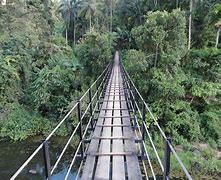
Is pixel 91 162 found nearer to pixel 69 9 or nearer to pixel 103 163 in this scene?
pixel 103 163

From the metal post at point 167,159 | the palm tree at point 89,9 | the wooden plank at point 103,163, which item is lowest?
the wooden plank at point 103,163

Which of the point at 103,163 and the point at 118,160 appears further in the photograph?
the point at 118,160

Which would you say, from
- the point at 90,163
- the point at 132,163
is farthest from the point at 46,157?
the point at 132,163

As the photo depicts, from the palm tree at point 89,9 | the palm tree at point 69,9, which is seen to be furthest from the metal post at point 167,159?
the palm tree at point 69,9

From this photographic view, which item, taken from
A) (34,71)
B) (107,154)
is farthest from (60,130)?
(107,154)

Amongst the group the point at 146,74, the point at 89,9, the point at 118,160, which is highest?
the point at 89,9

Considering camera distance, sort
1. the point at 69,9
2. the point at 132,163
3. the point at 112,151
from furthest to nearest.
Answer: the point at 69,9
the point at 112,151
the point at 132,163

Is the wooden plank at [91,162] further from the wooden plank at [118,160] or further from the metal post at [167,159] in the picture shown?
the metal post at [167,159]
